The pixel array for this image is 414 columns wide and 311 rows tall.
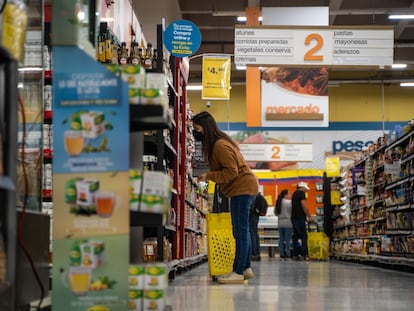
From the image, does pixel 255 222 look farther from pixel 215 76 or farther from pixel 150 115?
pixel 150 115

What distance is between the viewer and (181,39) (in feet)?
29.0

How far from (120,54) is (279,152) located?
48.5 feet

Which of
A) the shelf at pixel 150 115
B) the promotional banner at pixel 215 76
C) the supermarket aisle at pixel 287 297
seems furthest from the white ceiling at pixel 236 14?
the shelf at pixel 150 115

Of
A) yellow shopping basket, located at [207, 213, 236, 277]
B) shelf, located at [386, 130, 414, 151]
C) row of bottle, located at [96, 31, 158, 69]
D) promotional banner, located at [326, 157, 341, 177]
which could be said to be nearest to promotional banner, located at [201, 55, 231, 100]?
shelf, located at [386, 130, 414, 151]

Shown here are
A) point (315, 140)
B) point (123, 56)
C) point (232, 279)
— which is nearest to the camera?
point (123, 56)

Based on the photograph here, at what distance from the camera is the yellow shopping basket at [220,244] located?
24.9 ft

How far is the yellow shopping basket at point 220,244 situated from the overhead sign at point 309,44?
4.47 metres

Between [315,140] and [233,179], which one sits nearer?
[233,179]

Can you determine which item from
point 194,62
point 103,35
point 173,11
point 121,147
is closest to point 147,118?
point 121,147

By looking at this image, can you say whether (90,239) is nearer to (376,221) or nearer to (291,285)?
(291,285)

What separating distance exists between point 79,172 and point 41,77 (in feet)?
4.31

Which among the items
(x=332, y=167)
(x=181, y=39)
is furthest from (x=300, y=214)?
(x=181, y=39)

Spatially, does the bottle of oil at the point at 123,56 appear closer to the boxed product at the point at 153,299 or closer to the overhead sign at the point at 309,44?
the boxed product at the point at 153,299

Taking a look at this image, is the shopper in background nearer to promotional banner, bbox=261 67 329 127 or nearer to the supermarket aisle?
promotional banner, bbox=261 67 329 127
